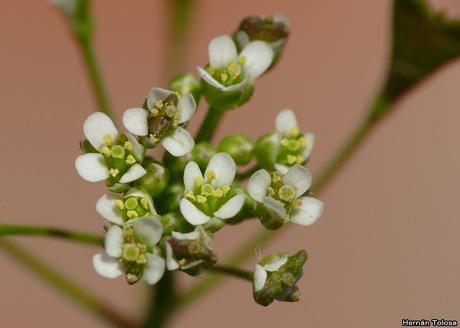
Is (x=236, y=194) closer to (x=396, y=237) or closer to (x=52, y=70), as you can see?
(x=396, y=237)

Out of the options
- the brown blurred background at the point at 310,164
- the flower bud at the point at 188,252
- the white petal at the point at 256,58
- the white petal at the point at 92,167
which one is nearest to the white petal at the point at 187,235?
the flower bud at the point at 188,252

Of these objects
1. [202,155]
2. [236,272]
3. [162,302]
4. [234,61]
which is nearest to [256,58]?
[234,61]

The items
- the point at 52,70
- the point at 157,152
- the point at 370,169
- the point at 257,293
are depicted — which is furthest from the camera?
the point at 52,70

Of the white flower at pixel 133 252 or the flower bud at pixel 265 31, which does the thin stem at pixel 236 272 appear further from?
the flower bud at pixel 265 31

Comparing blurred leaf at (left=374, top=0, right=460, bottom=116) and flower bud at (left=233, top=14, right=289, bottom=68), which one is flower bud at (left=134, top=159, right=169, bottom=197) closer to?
flower bud at (left=233, top=14, right=289, bottom=68)

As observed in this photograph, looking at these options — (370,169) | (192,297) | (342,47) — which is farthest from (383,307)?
(342,47)

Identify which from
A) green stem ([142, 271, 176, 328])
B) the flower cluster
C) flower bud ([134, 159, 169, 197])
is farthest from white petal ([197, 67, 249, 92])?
green stem ([142, 271, 176, 328])

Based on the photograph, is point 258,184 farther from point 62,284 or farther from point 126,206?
point 62,284
